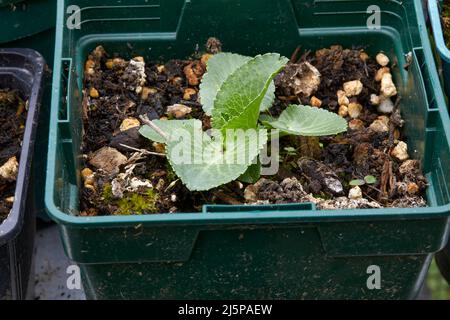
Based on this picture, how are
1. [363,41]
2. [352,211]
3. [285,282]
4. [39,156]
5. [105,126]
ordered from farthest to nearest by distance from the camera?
[39,156]
[363,41]
[105,126]
[285,282]
[352,211]

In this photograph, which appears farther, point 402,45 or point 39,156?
point 39,156

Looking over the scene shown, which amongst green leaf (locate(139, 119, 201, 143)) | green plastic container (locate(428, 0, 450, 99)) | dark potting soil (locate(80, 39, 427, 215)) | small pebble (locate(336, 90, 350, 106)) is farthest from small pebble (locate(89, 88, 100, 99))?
green plastic container (locate(428, 0, 450, 99))

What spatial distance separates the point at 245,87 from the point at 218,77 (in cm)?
10

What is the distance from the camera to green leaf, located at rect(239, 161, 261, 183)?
118cm

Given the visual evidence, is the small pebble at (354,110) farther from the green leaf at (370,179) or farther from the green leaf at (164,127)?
the green leaf at (164,127)

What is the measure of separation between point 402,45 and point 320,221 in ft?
1.56

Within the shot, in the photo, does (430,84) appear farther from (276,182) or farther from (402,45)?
(276,182)

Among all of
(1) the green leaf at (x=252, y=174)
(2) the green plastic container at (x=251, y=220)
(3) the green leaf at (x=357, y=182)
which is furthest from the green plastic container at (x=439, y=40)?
(1) the green leaf at (x=252, y=174)

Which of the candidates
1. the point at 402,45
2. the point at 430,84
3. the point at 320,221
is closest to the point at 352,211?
the point at 320,221

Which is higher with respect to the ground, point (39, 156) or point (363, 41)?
point (363, 41)

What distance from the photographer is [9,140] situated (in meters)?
1.41

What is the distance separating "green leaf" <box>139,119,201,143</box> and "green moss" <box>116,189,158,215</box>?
0.29ft

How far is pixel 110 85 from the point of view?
135cm

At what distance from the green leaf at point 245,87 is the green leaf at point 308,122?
63 millimetres
